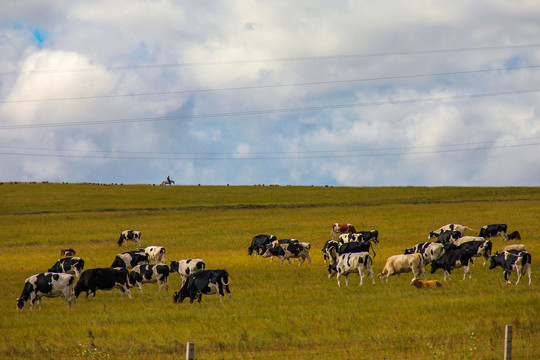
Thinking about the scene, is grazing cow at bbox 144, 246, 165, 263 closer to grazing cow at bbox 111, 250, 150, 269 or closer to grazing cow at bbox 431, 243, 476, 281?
grazing cow at bbox 111, 250, 150, 269

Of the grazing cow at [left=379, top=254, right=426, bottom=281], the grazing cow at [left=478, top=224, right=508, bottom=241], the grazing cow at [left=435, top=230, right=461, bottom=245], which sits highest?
the grazing cow at [left=478, top=224, right=508, bottom=241]

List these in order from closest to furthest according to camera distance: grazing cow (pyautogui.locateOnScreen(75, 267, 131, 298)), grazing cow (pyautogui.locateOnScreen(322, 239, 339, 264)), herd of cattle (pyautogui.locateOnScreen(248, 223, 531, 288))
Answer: grazing cow (pyautogui.locateOnScreen(75, 267, 131, 298))
herd of cattle (pyautogui.locateOnScreen(248, 223, 531, 288))
grazing cow (pyautogui.locateOnScreen(322, 239, 339, 264))

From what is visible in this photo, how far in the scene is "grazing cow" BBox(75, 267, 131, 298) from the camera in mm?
22938

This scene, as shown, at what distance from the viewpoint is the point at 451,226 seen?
42.6m

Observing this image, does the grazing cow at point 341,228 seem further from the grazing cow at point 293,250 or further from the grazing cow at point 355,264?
the grazing cow at point 355,264

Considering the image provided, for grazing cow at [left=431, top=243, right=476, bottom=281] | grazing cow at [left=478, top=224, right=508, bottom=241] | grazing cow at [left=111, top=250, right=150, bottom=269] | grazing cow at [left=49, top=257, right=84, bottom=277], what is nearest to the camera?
grazing cow at [left=431, top=243, right=476, bottom=281]

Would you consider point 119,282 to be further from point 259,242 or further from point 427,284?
point 259,242

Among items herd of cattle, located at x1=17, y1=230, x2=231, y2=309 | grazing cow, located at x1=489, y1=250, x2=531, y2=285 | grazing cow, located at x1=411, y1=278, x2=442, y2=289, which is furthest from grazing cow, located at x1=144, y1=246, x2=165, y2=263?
grazing cow, located at x1=489, y1=250, x2=531, y2=285

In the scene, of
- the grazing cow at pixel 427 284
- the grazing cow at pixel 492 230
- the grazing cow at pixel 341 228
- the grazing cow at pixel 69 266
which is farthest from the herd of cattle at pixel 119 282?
the grazing cow at pixel 341 228

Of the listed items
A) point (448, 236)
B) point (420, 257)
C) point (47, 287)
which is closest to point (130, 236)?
point (448, 236)

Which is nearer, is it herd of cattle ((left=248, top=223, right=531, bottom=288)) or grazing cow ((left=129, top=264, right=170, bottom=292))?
herd of cattle ((left=248, top=223, right=531, bottom=288))

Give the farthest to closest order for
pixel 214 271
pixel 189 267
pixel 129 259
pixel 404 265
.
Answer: pixel 129 259, pixel 189 267, pixel 404 265, pixel 214 271

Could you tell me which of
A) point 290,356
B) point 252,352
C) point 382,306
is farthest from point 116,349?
point 382,306

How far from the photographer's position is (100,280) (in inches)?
907
